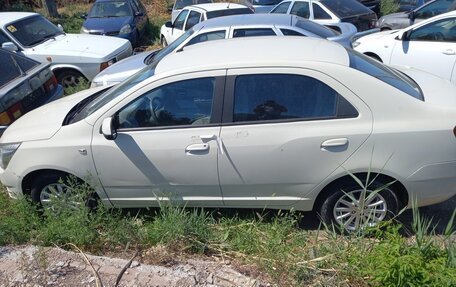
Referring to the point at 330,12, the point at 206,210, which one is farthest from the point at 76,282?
the point at 330,12

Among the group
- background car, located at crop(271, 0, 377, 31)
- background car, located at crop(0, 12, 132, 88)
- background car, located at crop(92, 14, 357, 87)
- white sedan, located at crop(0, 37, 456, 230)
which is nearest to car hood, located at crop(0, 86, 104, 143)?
white sedan, located at crop(0, 37, 456, 230)

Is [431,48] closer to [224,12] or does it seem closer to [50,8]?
[224,12]

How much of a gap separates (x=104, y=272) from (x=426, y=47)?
19.0 feet

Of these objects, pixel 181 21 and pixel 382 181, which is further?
→ pixel 181 21

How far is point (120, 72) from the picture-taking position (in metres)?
6.58

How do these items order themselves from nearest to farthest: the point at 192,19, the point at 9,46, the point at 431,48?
the point at 431,48
the point at 9,46
the point at 192,19

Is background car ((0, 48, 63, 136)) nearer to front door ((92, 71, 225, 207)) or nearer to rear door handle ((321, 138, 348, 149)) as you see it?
front door ((92, 71, 225, 207))

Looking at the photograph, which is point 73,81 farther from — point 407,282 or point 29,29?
point 407,282

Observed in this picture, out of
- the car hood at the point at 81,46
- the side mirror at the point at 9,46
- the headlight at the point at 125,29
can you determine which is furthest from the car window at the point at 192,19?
the side mirror at the point at 9,46

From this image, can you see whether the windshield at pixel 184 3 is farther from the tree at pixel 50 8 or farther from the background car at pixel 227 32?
the background car at pixel 227 32

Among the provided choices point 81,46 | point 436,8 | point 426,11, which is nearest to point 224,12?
point 81,46

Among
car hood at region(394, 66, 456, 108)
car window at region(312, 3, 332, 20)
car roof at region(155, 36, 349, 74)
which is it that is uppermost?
car roof at region(155, 36, 349, 74)

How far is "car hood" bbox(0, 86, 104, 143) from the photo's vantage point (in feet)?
12.5

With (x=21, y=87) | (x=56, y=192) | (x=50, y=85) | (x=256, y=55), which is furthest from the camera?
(x=50, y=85)
